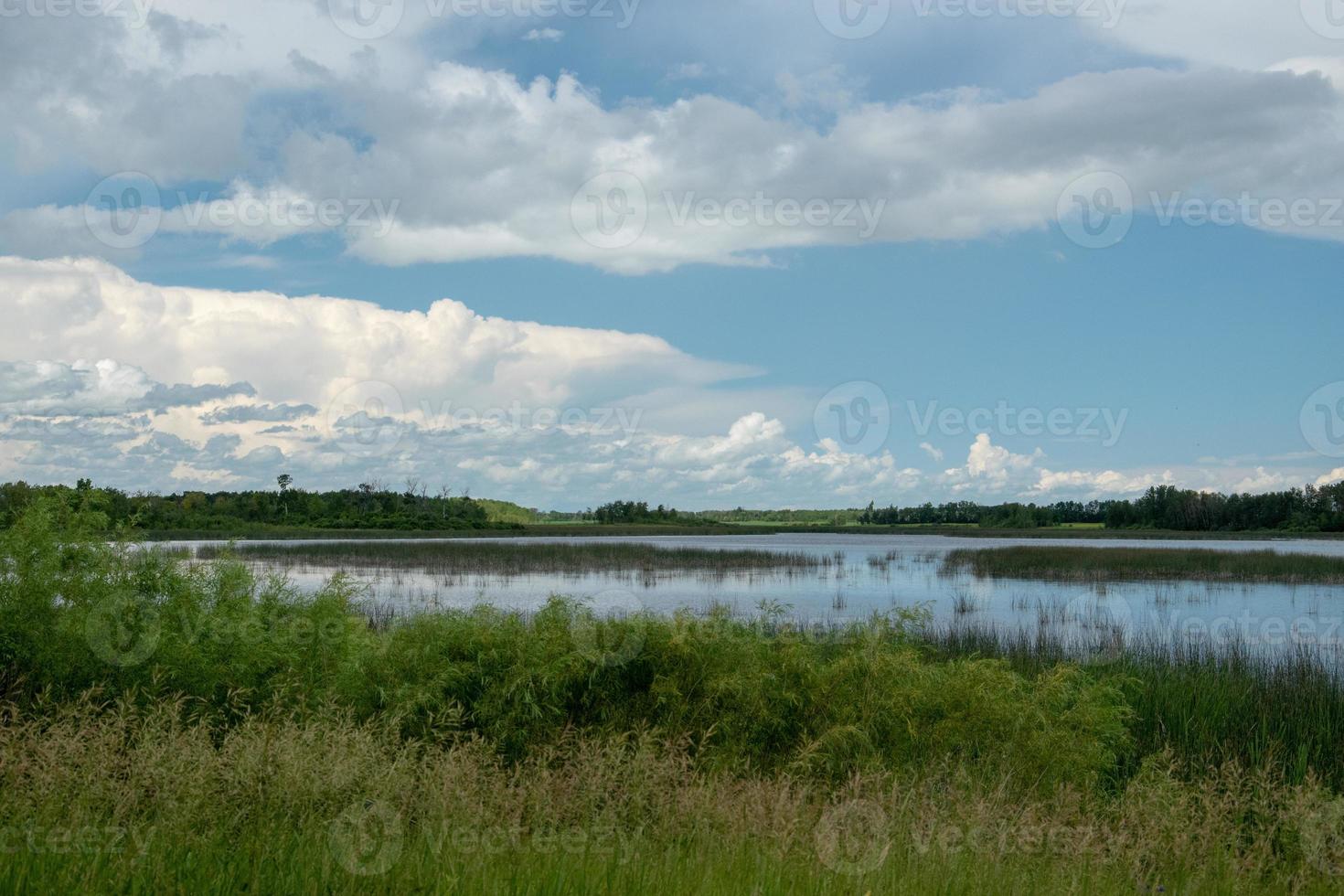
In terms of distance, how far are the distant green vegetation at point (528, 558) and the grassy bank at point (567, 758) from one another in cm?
2968

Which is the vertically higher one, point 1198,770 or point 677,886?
point 677,886

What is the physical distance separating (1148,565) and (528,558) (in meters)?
27.9

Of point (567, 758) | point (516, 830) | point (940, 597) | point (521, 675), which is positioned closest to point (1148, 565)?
point (940, 597)

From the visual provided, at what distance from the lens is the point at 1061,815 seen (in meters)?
6.42

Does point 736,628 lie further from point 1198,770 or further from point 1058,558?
point 1058,558

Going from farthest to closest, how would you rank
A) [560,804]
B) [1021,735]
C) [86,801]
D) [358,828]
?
[1021,735], [560,804], [86,801], [358,828]

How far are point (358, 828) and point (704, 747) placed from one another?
3.93 meters

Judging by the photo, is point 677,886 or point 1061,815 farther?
point 1061,815

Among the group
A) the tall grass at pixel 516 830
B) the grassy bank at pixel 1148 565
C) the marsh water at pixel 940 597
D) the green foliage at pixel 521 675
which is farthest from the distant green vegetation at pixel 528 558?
the tall grass at pixel 516 830

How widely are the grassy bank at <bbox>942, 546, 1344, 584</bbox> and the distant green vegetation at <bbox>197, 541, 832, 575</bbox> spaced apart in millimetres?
8369

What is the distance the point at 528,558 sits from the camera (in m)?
46.9

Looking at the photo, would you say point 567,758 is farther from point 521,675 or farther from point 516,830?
point 516,830

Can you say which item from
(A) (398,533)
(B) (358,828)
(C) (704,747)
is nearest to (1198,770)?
(C) (704,747)

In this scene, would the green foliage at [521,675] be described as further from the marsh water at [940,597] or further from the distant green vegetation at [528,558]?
the distant green vegetation at [528,558]
